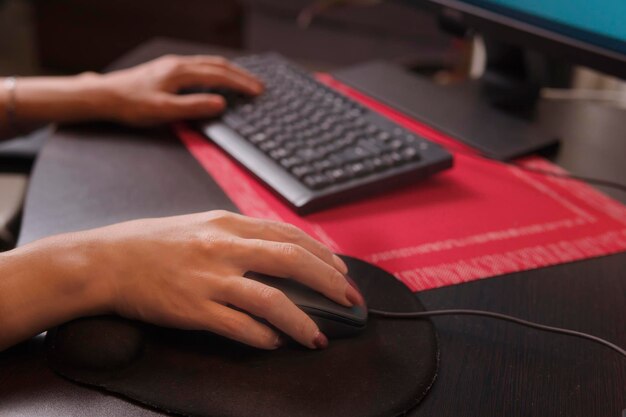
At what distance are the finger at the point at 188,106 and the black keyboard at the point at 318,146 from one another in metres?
0.02

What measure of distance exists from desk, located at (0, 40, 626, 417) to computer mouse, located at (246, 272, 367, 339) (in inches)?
2.7

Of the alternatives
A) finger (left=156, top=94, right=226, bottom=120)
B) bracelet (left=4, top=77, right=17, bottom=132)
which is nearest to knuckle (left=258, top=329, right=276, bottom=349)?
finger (left=156, top=94, right=226, bottom=120)

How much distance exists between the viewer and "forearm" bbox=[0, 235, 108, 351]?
1.57 ft

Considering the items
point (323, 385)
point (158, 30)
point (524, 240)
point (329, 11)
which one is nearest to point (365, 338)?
point (323, 385)

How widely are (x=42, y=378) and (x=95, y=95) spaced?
1.52 feet

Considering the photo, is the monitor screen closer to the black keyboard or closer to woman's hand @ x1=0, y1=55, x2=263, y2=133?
the black keyboard

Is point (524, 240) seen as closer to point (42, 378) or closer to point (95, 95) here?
point (42, 378)

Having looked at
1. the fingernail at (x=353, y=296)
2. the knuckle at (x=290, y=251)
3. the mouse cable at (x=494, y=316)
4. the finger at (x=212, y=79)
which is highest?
the finger at (x=212, y=79)

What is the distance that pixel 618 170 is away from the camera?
2.64 feet

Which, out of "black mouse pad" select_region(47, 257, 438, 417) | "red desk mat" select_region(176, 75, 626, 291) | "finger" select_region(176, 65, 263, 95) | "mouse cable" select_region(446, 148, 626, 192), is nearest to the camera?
"black mouse pad" select_region(47, 257, 438, 417)

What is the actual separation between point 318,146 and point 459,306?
10.3 inches

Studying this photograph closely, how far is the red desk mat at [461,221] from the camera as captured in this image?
602 millimetres

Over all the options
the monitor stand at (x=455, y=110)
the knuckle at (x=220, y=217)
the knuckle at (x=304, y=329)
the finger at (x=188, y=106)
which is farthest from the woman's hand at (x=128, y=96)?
the knuckle at (x=304, y=329)

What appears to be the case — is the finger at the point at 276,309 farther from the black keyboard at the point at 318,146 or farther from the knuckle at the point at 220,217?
the black keyboard at the point at 318,146
